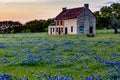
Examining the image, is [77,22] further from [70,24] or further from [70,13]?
[70,13]

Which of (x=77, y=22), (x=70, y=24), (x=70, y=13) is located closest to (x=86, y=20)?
(x=77, y=22)

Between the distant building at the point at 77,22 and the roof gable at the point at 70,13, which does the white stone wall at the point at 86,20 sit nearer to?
the distant building at the point at 77,22

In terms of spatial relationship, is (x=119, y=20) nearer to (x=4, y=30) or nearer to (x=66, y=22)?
(x=66, y=22)

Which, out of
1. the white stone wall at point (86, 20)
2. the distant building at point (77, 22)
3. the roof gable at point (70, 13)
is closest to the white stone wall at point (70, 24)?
the distant building at point (77, 22)

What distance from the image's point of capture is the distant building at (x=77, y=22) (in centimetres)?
7169

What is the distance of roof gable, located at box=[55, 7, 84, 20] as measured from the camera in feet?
237

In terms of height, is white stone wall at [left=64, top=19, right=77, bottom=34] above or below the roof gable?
below

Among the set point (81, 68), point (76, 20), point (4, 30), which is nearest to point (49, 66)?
point (81, 68)

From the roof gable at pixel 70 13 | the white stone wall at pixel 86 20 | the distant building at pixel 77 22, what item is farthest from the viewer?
the roof gable at pixel 70 13

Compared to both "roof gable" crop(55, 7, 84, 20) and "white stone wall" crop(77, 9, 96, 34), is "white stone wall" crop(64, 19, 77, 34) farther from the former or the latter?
"roof gable" crop(55, 7, 84, 20)

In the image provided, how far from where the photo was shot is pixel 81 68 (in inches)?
460

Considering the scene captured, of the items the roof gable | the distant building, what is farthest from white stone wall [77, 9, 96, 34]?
the roof gable

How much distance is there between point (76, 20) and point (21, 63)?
193 ft

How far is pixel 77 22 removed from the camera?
71562 mm
